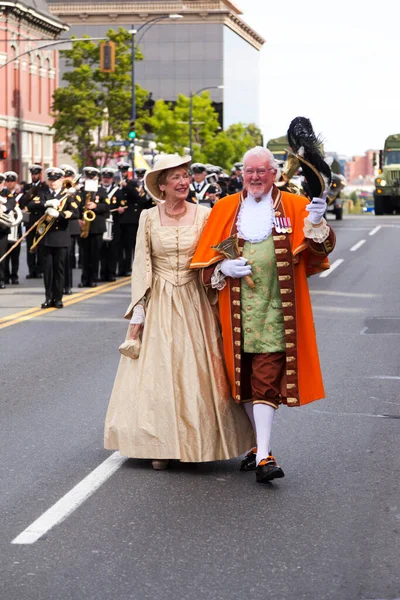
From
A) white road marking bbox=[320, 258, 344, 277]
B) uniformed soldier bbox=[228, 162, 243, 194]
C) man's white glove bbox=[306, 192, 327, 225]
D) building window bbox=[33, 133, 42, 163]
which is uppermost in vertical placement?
building window bbox=[33, 133, 42, 163]

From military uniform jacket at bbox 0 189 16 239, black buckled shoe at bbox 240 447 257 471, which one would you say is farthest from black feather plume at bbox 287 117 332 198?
military uniform jacket at bbox 0 189 16 239

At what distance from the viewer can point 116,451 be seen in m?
8.29

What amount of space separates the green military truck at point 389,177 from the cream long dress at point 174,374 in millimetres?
44843

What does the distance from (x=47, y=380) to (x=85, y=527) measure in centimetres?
504

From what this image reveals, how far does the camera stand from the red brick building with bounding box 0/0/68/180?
66938 millimetres

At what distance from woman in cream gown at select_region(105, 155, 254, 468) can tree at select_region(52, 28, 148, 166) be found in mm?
61221

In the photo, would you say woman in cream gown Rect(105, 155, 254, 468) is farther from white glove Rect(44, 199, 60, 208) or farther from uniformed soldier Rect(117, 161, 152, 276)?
uniformed soldier Rect(117, 161, 152, 276)

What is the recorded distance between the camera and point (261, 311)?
24.1 feet

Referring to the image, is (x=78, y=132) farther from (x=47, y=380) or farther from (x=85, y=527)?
(x=85, y=527)

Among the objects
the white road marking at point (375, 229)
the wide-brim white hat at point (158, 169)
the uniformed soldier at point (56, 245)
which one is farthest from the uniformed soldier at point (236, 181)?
the wide-brim white hat at point (158, 169)

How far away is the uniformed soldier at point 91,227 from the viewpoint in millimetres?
21641

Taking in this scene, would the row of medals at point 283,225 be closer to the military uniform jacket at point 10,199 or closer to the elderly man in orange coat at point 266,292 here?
the elderly man in orange coat at point 266,292

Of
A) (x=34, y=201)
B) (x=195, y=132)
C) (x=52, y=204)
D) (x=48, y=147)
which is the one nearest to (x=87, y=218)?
(x=34, y=201)

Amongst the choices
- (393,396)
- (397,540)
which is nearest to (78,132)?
(393,396)
